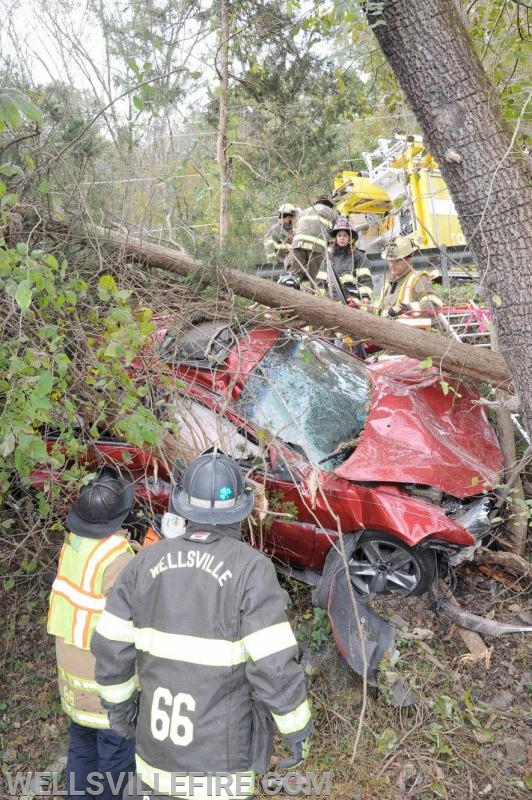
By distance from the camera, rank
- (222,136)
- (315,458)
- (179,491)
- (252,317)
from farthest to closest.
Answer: (222,136) → (252,317) → (315,458) → (179,491)

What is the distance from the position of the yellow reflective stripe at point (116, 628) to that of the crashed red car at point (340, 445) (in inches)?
66.8

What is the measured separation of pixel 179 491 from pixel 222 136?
5444 mm

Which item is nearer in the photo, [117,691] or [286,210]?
[117,691]

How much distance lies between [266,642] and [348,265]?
632 centimetres

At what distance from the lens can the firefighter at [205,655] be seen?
2072 mm

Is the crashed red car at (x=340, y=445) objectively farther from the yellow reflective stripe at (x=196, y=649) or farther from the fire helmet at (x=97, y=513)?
the yellow reflective stripe at (x=196, y=649)

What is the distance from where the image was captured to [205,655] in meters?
2.09

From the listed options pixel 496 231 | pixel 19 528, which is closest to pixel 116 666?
pixel 19 528

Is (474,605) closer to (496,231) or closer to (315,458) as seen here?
(315,458)

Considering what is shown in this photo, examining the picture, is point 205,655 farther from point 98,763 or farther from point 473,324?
point 473,324

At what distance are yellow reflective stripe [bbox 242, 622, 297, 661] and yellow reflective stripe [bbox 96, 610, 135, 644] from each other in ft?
1.55

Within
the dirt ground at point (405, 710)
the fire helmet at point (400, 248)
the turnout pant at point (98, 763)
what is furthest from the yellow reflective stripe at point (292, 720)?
the fire helmet at point (400, 248)

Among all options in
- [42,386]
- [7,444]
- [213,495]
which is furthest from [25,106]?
[213,495]

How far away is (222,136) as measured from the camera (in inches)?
269
